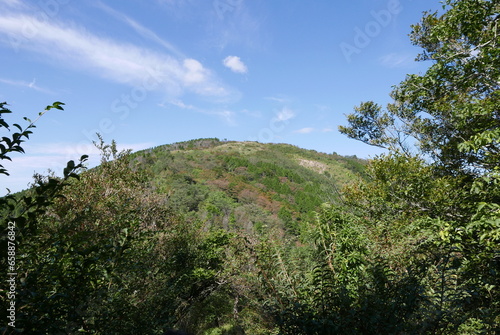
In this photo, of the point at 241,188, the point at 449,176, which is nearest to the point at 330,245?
the point at 449,176

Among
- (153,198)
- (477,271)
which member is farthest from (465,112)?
(153,198)

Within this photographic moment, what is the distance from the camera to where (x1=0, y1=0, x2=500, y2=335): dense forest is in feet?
8.36

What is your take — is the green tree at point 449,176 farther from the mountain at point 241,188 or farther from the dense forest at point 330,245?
the mountain at point 241,188

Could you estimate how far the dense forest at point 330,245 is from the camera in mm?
2547

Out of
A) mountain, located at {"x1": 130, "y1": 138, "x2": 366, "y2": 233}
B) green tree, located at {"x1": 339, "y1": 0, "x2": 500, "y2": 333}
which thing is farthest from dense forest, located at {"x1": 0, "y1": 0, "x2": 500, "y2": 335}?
mountain, located at {"x1": 130, "y1": 138, "x2": 366, "y2": 233}

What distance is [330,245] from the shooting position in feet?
16.8

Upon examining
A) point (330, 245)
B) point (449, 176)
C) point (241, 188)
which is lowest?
point (330, 245)

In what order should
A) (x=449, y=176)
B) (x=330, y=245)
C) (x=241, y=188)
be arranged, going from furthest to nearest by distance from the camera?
(x=241, y=188)
(x=449, y=176)
(x=330, y=245)

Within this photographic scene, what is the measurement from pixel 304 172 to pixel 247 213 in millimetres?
76448

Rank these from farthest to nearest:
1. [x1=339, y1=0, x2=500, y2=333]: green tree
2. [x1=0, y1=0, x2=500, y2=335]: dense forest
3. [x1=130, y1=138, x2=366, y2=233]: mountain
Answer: [x1=130, y1=138, x2=366, y2=233]: mountain
[x1=339, y1=0, x2=500, y2=333]: green tree
[x1=0, y1=0, x2=500, y2=335]: dense forest

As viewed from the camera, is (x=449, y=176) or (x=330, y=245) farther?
(x=449, y=176)

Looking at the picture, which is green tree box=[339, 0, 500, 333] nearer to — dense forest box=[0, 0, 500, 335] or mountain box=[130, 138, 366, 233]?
dense forest box=[0, 0, 500, 335]

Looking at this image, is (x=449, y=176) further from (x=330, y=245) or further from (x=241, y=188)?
(x=241, y=188)

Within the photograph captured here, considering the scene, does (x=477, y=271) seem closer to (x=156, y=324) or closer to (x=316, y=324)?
(x=316, y=324)
